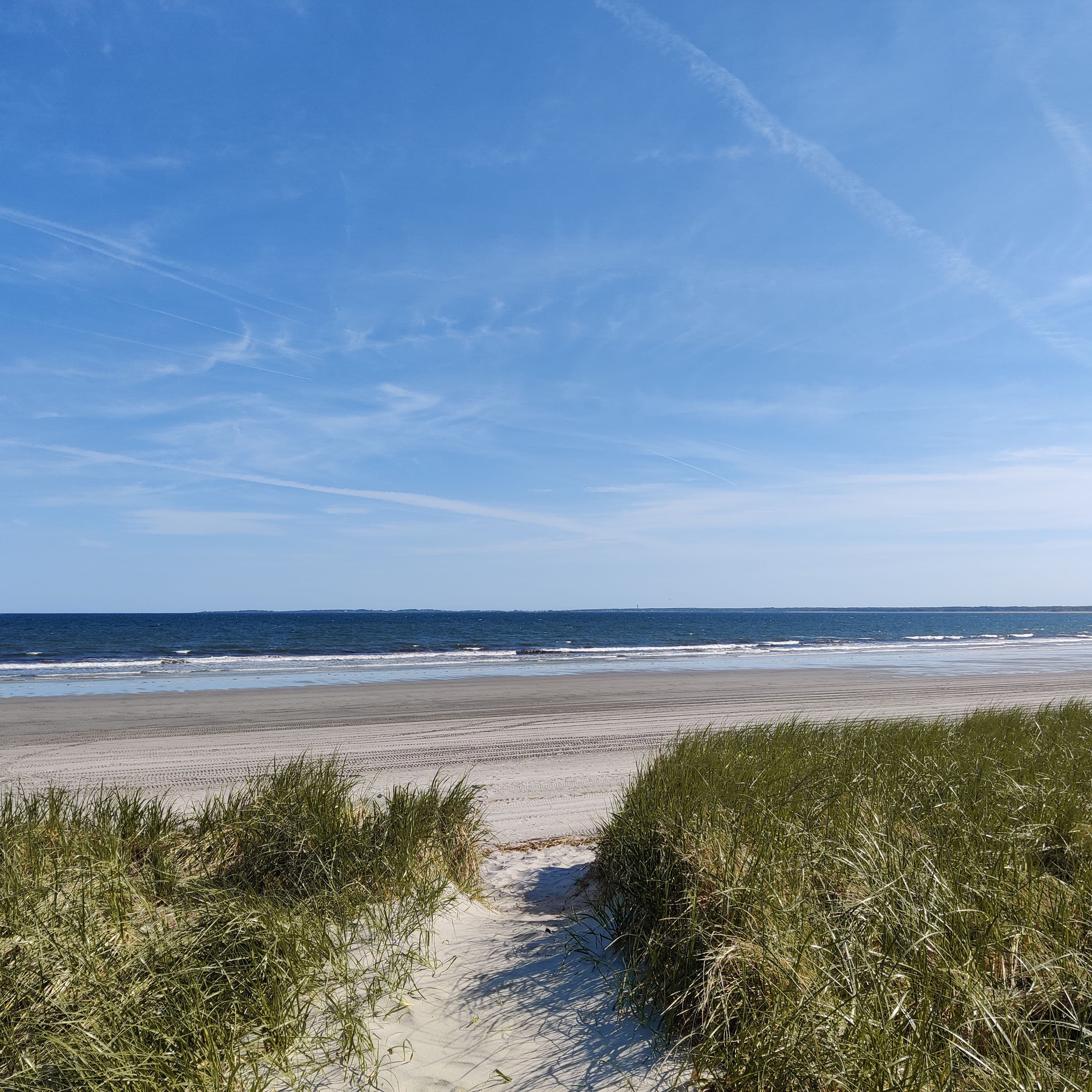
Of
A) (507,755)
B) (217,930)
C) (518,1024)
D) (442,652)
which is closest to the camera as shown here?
(518,1024)

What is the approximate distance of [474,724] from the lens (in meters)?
15.3

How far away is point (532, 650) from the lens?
41156mm

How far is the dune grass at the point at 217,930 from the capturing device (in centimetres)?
274

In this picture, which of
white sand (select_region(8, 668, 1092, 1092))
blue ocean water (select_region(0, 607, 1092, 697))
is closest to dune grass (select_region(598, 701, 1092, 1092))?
white sand (select_region(8, 668, 1092, 1092))

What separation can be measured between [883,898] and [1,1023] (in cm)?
359

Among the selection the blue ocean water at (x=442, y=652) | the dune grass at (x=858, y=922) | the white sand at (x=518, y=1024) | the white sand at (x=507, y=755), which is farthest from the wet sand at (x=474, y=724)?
the blue ocean water at (x=442, y=652)

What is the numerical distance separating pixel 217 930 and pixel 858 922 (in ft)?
9.70

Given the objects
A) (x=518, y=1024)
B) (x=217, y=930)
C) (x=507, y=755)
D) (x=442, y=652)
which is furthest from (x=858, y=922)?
(x=442, y=652)

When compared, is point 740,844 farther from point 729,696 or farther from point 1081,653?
point 1081,653

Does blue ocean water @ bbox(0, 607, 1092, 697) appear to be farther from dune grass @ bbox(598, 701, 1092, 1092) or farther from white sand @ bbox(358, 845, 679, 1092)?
dune grass @ bbox(598, 701, 1092, 1092)

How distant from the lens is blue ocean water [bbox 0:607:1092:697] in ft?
90.6

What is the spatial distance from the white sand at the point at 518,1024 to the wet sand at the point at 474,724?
304 cm

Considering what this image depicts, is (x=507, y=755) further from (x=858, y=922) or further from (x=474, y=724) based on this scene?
(x=858, y=922)

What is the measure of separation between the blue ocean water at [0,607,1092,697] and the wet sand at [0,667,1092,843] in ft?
15.7
